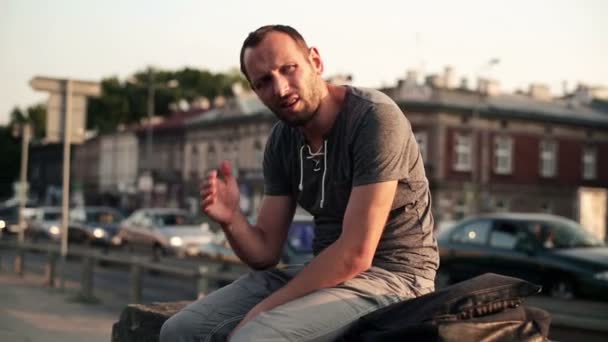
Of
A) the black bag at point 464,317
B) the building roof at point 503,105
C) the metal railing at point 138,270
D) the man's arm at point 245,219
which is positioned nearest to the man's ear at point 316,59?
the man's arm at point 245,219

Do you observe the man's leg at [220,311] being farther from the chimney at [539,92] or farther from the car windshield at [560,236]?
the chimney at [539,92]

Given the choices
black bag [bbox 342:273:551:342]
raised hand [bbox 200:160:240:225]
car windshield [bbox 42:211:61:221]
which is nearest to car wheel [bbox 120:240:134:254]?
car windshield [bbox 42:211:61:221]

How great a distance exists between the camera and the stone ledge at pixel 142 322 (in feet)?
12.6

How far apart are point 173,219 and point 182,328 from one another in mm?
26474

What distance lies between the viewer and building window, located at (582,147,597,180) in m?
63.6

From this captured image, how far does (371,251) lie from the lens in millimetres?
2961

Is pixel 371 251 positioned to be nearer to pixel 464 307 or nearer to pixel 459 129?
pixel 464 307

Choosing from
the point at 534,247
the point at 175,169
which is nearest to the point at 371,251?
the point at 534,247

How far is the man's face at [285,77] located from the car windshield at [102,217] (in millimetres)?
34298

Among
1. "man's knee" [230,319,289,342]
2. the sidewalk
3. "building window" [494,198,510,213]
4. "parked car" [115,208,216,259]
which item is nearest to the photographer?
"man's knee" [230,319,289,342]

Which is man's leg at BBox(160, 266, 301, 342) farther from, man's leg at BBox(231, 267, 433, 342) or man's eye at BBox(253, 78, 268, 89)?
man's eye at BBox(253, 78, 268, 89)

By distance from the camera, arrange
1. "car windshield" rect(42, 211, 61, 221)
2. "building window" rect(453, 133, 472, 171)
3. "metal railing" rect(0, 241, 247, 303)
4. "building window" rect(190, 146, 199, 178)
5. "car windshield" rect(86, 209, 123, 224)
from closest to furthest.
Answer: "metal railing" rect(0, 241, 247, 303) → "car windshield" rect(86, 209, 123, 224) → "car windshield" rect(42, 211, 61, 221) → "building window" rect(453, 133, 472, 171) → "building window" rect(190, 146, 199, 178)

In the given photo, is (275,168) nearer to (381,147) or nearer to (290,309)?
(381,147)

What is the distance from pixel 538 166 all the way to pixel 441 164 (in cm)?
835
